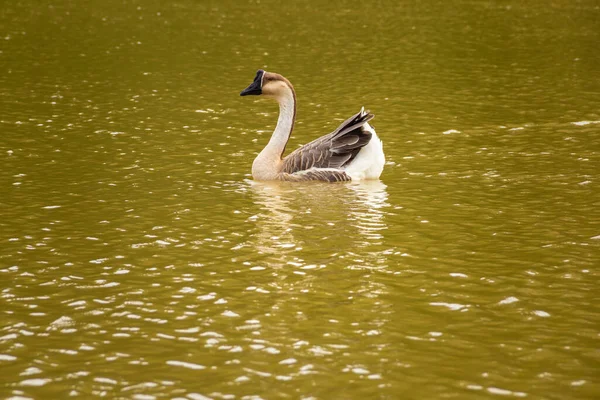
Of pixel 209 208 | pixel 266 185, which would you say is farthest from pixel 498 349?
pixel 266 185

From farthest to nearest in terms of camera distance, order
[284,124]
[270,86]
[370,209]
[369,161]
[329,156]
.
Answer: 1. [284,124]
2. [270,86]
3. [329,156]
4. [369,161]
5. [370,209]

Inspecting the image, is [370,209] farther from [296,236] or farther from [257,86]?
[257,86]

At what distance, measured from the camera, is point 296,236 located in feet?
48.9

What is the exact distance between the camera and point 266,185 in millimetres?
18609

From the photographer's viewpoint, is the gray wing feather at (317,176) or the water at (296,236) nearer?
the water at (296,236)

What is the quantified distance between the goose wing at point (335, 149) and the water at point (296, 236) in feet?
1.79

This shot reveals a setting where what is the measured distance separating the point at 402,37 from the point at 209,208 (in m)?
26.1

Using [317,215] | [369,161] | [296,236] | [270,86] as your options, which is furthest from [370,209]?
[270,86]

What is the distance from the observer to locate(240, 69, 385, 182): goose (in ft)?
60.3

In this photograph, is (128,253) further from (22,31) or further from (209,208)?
(22,31)

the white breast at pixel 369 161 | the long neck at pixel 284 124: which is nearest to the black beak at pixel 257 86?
the long neck at pixel 284 124

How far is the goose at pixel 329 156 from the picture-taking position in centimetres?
1838

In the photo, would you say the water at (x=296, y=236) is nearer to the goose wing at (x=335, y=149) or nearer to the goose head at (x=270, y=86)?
the goose wing at (x=335, y=149)

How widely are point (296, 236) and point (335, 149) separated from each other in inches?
159
